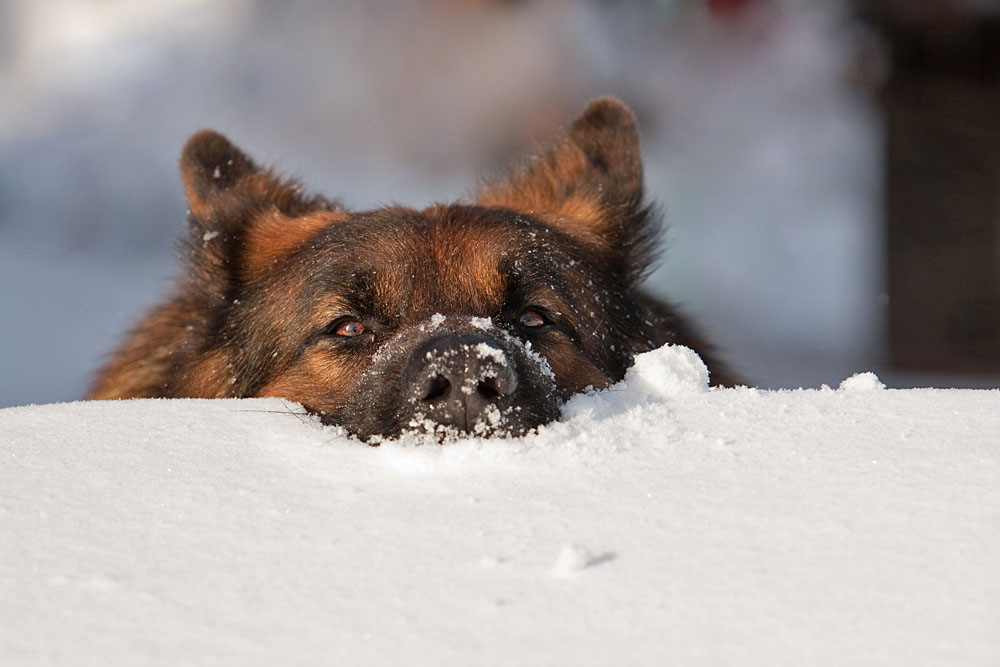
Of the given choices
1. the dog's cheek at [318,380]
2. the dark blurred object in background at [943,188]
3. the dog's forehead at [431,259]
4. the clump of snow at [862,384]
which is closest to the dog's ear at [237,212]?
the dog's forehead at [431,259]

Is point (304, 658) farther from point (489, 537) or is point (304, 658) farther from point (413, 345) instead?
point (413, 345)

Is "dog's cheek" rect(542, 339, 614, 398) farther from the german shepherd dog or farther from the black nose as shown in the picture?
the black nose

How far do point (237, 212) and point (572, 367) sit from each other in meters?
1.79

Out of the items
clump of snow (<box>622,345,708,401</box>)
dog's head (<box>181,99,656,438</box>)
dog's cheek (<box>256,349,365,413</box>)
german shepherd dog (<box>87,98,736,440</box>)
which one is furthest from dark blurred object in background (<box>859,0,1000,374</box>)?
dog's cheek (<box>256,349,365,413</box>)

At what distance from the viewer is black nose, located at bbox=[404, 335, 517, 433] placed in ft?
7.93

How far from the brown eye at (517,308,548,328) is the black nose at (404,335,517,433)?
0.96 metres

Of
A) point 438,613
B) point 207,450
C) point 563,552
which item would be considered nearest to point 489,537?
point 563,552

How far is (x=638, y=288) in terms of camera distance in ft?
14.3

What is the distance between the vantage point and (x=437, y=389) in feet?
8.11

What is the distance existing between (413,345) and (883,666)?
1.76 metres

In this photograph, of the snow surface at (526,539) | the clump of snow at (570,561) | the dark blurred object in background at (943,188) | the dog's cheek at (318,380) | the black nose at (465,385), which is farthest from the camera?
the dark blurred object in background at (943,188)

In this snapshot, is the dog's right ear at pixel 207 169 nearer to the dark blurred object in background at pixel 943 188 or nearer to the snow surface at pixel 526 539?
the snow surface at pixel 526 539

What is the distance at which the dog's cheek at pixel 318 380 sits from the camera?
3.29 metres

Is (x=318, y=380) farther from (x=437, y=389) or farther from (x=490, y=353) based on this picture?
(x=490, y=353)
